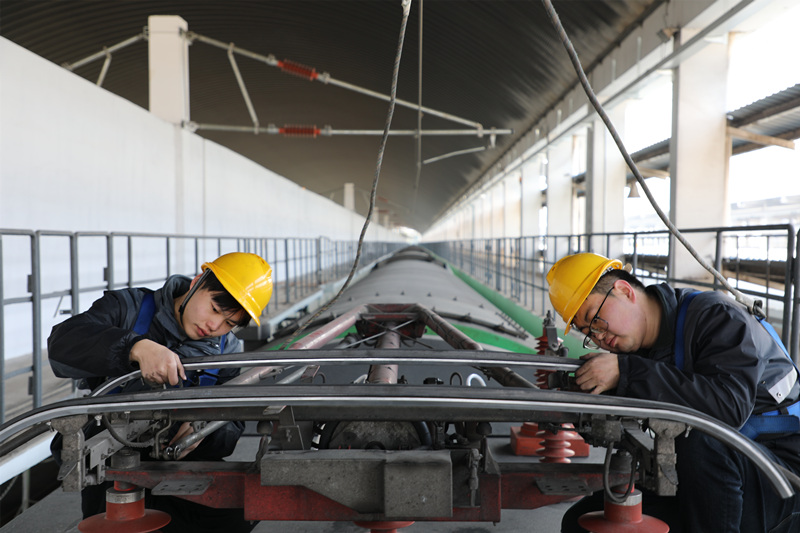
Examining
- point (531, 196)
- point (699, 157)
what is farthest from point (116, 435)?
point (531, 196)

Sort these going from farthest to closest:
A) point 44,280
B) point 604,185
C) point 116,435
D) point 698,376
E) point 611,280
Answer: point 604,185
point 44,280
point 611,280
point 698,376
point 116,435

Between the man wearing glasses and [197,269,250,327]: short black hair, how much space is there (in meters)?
1.18

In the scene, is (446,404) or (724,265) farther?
(724,265)

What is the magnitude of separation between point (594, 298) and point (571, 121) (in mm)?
10512

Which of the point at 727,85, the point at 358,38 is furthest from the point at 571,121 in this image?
the point at 358,38

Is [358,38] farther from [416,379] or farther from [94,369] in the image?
[94,369]

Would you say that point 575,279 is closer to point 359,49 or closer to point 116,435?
point 116,435

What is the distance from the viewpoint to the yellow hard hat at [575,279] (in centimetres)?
195

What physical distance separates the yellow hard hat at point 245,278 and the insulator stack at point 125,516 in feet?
2.35

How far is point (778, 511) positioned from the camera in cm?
177

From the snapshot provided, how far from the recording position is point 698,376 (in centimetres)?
165

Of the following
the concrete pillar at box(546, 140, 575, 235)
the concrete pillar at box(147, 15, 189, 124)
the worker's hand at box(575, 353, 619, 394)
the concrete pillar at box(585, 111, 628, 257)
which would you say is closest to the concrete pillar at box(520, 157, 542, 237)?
the concrete pillar at box(546, 140, 575, 235)

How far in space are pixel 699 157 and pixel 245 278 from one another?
6922 millimetres

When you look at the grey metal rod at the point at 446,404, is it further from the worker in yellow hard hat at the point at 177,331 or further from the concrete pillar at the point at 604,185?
the concrete pillar at the point at 604,185
